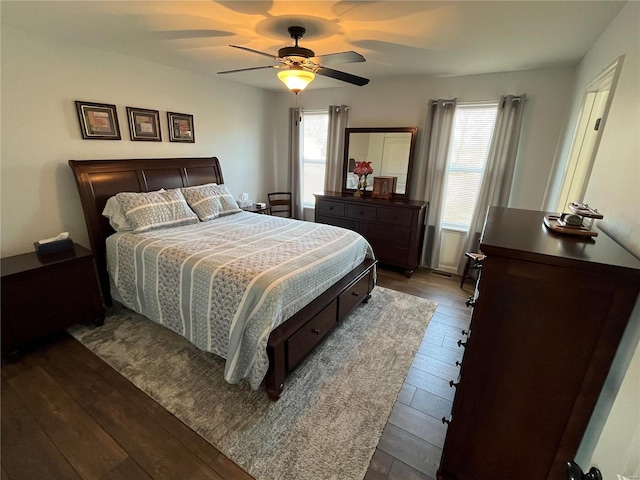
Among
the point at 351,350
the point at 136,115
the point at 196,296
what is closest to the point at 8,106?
the point at 136,115

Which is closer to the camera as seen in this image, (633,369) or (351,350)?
(633,369)

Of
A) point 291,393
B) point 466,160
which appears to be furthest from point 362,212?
point 291,393

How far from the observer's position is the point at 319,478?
146 centimetres

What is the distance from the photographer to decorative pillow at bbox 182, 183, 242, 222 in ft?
10.8

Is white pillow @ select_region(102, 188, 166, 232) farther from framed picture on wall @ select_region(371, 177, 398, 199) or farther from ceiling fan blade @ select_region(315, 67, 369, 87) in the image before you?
framed picture on wall @ select_region(371, 177, 398, 199)

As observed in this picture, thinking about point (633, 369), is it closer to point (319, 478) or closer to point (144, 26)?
point (319, 478)

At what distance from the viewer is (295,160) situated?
4.77 m

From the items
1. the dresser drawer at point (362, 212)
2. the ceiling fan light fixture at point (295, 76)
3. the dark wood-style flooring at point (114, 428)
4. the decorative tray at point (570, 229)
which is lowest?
the dark wood-style flooring at point (114, 428)

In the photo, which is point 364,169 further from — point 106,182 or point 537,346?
point 537,346

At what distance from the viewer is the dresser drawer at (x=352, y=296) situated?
2520mm

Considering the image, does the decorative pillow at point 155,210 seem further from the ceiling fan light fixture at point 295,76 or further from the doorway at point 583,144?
the doorway at point 583,144

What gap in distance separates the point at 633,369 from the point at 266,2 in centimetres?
246

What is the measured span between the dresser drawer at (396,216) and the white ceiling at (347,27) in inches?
65.4

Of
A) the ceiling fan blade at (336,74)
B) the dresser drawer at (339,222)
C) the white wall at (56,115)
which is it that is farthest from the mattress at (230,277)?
the ceiling fan blade at (336,74)
